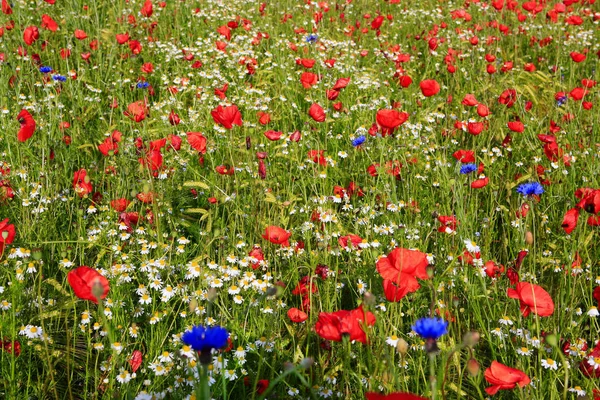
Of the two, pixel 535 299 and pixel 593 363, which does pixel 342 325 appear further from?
pixel 593 363

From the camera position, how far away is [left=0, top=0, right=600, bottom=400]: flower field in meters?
1.96

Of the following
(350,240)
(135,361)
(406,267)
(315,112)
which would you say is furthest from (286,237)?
(315,112)

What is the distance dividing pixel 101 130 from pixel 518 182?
2.41 metres

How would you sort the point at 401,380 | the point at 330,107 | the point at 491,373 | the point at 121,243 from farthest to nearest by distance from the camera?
the point at 330,107 → the point at 121,243 → the point at 401,380 → the point at 491,373

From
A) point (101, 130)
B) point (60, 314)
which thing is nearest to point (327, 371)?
point (60, 314)

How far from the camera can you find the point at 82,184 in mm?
2836

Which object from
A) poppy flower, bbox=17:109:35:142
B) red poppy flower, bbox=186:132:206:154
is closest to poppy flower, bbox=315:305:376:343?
red poppy flower, bbox=186:132:206:154

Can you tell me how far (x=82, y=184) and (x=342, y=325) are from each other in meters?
1.73

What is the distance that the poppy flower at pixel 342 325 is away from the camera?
1587mm

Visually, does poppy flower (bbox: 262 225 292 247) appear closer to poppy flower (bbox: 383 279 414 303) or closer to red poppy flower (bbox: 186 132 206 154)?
poppy flower (bbox: 383 279 414 303)

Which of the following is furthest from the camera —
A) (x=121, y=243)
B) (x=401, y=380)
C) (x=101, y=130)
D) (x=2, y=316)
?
(x=101, y=130)

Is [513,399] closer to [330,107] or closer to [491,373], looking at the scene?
[491,373]

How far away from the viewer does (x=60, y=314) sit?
2225 mm

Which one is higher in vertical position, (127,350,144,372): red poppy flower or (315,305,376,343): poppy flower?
(315,305,376,343): poppy flower
